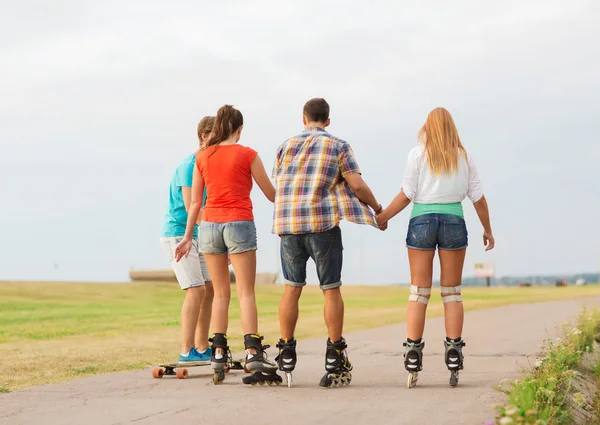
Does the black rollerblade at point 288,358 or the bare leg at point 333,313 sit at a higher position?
the bare leg at point 333,313

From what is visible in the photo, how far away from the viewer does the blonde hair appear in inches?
283

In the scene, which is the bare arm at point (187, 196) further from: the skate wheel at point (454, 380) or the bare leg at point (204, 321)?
the skate wheel at point (454, 380)

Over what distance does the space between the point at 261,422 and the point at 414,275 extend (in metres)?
2.37

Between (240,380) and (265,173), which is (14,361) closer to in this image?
(240,380)

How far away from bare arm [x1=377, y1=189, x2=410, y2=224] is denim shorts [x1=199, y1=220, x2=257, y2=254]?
1146 mm

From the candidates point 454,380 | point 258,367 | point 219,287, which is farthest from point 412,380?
point 219,287

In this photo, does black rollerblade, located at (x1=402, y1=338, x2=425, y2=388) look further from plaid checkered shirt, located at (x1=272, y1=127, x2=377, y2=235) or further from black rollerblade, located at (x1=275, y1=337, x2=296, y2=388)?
plaid checkered shirt, located at (x1=272, y1=127, x2=377, y2=235)

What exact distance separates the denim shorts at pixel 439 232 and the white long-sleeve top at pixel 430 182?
0.15 m

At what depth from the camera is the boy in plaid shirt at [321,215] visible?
7.17 meters

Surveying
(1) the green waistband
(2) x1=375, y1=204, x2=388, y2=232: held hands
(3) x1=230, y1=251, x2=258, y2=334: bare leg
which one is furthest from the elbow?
(3) x1=230, y1=251, x2=258, y2=334: bare leg

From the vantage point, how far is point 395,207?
7398 mm

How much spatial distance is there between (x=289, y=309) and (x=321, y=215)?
88 centimetres

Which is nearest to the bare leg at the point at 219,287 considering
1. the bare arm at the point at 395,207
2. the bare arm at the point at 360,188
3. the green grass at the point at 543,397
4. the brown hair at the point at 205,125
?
the brown hair at the point at 205,125

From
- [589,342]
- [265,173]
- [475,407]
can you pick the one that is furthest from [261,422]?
[589,342]
